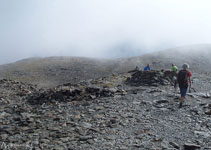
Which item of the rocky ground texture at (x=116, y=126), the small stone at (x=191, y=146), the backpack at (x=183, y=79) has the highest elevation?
the backpack at (x=183, y=79)

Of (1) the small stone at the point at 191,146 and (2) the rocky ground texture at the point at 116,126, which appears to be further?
(2) the rocky ground texture at the point at 116,126

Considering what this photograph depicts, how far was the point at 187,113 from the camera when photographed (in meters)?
11.7

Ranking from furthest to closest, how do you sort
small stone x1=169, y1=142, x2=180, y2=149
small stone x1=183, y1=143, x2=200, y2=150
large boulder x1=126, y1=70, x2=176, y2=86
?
1. large boulder x1=126, y1=70, x2=176, y2=86
2. small stone x1=169, y1=142, x2=180, y2=149
3. small stone x1=183, y1=143, x2=200, y2=150

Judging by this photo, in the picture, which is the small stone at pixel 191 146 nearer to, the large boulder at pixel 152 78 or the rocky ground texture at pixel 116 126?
the rocky ground texture at pixel 116 126

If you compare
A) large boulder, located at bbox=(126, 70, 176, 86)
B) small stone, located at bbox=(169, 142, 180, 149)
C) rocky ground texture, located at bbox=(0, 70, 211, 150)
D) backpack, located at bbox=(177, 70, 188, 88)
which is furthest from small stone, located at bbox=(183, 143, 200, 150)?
large boulder, located at bbox=(126, 70, 176, 86)

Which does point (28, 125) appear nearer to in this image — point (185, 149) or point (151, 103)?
point (185, 149)

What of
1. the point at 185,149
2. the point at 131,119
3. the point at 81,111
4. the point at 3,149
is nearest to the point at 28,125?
the point at 3,149

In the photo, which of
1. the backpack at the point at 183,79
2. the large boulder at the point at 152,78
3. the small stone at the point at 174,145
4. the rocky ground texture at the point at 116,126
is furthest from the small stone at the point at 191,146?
the large boulder at the point at 152,78

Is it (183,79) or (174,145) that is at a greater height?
(183,79)

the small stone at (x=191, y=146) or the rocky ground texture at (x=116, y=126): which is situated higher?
the rocky ground texture at (x=116, y=126)

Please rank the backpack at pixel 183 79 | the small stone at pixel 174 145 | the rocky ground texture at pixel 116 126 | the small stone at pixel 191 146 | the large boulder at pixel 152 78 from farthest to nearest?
the large boulder at pixel 152 78
the backpack at pixel 183 79
the rocky ground texture at pixel 116 126
the small stone at pixel 174 145
the small stone at pixel 191 146

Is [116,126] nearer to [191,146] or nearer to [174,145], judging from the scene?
[174,145]

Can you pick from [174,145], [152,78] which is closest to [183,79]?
[174,145]

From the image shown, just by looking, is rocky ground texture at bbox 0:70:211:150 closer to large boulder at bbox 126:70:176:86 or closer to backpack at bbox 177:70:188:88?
backpack at bbox 177:70:188:88
